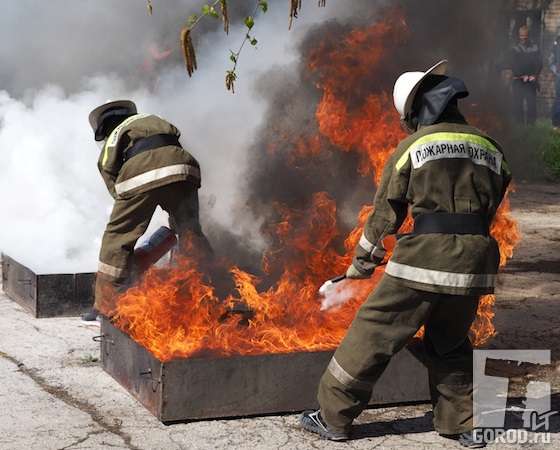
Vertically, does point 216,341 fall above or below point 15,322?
above

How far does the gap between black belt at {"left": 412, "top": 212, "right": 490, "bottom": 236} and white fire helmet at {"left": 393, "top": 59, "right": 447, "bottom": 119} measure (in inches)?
22.2

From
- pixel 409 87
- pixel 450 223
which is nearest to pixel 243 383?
pixel 450 223

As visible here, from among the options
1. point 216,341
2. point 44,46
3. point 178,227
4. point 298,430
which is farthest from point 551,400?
point 44,46

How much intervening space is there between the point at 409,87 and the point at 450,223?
27.4 inches

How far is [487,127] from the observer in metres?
6.59

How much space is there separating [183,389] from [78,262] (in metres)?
3.47

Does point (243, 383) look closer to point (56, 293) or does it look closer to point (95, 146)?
point (56, 293)

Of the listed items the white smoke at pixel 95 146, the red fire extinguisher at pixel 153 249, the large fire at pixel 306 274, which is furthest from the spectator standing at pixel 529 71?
the red fire extinguisher at pixel 153 249

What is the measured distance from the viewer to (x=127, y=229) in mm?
6172

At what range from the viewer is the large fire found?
16.8ft

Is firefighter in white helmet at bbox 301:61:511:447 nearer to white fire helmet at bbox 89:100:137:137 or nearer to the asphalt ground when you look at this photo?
the asphalt ground

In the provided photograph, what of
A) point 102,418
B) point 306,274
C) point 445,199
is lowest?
point 102,418

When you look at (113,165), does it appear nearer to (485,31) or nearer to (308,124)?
(308,124)

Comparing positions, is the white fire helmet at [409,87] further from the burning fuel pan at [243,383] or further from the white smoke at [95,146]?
the white smoke at [95,146]
